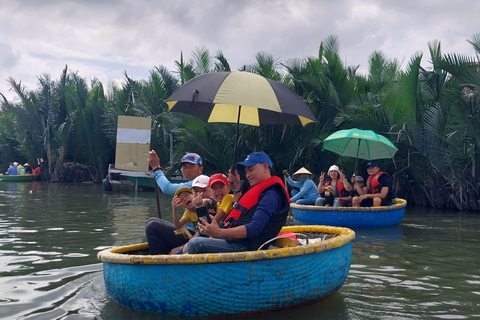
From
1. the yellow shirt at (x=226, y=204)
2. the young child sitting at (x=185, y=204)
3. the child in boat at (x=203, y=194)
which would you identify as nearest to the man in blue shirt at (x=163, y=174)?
the child in boat at (x=203, y=194)

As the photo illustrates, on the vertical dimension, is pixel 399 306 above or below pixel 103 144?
below

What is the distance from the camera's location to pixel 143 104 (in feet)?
81.3

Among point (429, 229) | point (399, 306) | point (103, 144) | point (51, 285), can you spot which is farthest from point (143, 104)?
point (399, 306)

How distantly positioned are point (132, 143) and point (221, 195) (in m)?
1.22

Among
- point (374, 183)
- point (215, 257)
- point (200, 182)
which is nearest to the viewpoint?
point (215, 257)

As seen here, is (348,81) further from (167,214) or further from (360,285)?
(360,285)

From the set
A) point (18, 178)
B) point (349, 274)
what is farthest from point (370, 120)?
point (18, 178)

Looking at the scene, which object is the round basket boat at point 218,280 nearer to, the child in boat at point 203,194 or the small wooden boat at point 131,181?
the child in boat at point 203,194

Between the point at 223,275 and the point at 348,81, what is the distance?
1367 centimetres

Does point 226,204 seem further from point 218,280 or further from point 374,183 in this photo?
point 374,183

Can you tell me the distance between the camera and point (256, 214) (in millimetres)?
4660

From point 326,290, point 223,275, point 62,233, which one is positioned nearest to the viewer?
point 223,275

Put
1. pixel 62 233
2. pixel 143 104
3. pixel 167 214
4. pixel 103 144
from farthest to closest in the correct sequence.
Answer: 1. pixel 103 144
2. pixel 143 104
3. pixel 167 214
4. pixel 62 233

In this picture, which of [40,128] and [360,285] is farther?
[40,128]
